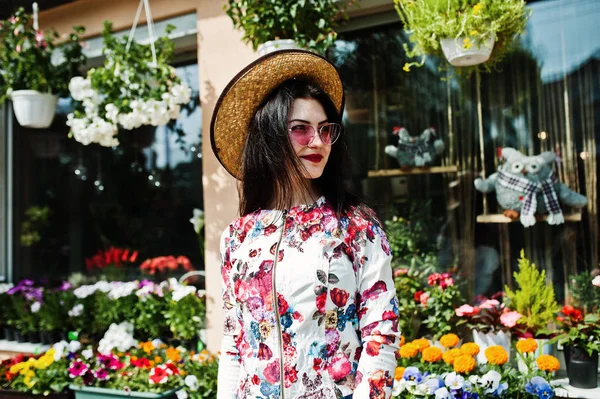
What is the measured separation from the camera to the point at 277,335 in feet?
5.06

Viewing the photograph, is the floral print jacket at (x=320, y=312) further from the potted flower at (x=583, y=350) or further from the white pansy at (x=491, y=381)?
the potted flower at (x=583, y=350)

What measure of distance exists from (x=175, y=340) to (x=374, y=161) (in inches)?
75.4

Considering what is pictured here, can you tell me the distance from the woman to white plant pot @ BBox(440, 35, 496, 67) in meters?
1.16

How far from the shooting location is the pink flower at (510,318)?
3.00 metres

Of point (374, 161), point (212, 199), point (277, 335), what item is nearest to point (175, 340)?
point (212, 199)

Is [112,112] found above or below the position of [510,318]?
above

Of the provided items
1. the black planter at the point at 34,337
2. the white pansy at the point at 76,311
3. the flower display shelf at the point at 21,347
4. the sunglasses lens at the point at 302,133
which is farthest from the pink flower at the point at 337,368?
the black planter at the point at 34,337

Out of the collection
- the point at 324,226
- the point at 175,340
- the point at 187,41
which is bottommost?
the point at 175,340

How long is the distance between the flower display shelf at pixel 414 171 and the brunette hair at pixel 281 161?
1912 millimetres

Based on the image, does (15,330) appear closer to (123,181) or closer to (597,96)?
(123,181)

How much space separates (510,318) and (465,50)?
1.41m

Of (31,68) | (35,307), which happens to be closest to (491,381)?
(35,307)

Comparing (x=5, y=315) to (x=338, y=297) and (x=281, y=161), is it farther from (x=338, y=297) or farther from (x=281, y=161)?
(x=338, y=297)

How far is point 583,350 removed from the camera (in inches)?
112
